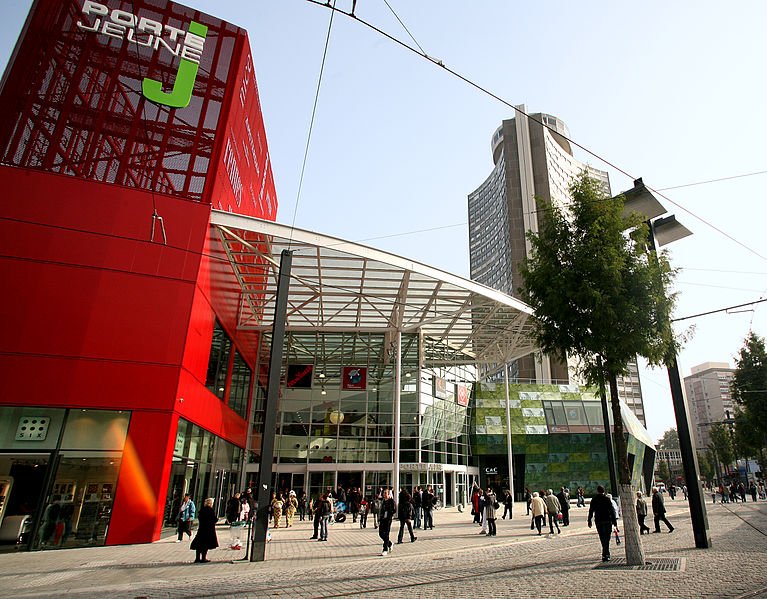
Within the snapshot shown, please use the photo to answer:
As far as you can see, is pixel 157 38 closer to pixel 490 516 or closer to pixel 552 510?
pixel 490 516

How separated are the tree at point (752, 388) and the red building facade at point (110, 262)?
32008mm

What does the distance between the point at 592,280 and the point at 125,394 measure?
13236mm

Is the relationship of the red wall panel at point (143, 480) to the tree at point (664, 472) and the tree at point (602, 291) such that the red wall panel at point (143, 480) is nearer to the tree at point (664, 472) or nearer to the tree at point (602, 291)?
the tree at point (602, 291)

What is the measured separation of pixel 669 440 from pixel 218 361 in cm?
14488

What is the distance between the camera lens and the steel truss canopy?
68.7ft

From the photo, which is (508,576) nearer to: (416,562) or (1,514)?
(416,562)

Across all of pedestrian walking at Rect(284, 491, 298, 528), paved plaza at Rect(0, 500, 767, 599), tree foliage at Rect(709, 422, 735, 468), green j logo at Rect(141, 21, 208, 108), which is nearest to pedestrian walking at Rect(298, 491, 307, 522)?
pedestrian walking at Rect(284, 491, 298, 528)

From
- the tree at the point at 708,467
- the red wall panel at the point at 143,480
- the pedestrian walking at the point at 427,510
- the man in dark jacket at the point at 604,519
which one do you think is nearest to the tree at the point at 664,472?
the tree at the point at 708,467

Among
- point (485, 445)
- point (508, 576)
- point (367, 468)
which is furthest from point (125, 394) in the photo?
point (485, 445)

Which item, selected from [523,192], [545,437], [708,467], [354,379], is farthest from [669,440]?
[354,379]

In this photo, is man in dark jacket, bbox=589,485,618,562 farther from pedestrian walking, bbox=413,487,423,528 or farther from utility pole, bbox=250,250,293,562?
pedestrian walking, bbox=413,487,423,528

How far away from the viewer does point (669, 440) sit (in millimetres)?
134000

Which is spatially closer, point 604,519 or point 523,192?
point 604,519

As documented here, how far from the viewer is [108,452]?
14148 millimetres
